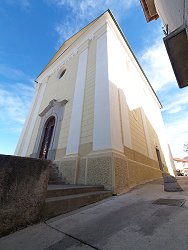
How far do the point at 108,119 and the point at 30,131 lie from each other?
615 cm

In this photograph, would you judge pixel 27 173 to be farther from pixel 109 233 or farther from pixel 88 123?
pixel 88 123

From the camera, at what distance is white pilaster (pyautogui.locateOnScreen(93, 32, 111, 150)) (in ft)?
15.4

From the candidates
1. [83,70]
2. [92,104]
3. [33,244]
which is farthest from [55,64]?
[33,244]

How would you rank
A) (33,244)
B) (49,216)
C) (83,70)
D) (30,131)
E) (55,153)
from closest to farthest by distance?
(33,244), (49,216), (55,153), (83,70), (30,131)

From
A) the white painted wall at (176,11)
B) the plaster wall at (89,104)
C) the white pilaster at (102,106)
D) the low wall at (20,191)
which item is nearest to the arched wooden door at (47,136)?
the plaster wall at (89,104)

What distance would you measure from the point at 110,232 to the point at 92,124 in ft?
12.5

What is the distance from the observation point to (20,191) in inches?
82.1

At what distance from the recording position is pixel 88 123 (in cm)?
555

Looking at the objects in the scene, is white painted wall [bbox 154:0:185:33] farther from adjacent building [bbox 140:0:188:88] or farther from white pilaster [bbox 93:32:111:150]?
white pilaster [bbox 93:32:111:150]

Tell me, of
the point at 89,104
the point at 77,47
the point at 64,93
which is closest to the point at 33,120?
the point at 64,93

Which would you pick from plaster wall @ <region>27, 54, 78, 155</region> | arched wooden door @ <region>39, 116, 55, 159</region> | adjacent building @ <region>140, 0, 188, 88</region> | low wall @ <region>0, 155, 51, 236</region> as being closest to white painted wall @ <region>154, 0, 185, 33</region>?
adjacent building @ <region>140, 0, 188, 88</region>

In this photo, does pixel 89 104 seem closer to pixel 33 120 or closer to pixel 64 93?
pixel 64 93

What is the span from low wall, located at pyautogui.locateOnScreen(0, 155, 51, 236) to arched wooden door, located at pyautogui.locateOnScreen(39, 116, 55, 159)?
5.22 meters

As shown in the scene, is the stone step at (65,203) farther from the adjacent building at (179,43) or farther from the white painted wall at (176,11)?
the white painted wall at (176,11)
